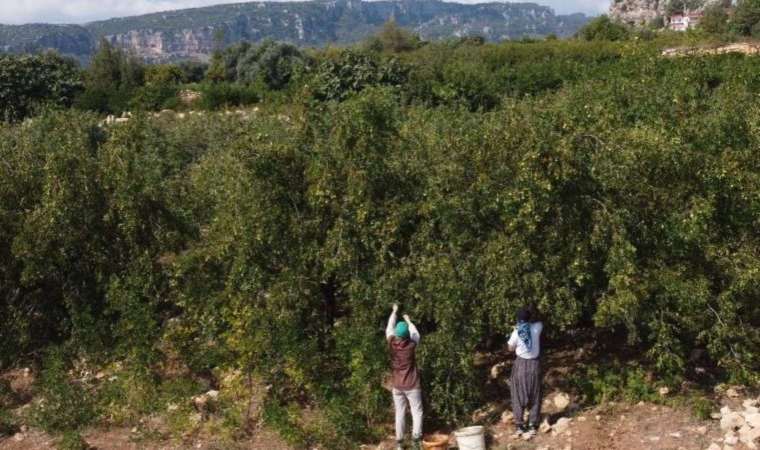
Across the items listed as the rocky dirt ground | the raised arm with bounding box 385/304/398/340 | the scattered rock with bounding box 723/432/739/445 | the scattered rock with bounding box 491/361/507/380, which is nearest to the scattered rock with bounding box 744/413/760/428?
the rocky dirt ground

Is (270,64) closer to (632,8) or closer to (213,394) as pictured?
(213,394)

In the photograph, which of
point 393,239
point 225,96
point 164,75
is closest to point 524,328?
point 393,239

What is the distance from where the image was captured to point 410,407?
286 inches

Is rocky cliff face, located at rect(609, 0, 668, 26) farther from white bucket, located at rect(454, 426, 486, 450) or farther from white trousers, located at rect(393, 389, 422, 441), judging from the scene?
white bucket, located at rect(454, 426, 486, 450)

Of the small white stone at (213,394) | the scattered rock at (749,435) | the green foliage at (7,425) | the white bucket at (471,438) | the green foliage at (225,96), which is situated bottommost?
the green foliage at (7,425)

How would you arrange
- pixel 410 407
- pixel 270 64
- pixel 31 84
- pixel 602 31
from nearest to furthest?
pixel 410 407 < pixel 31 84 < pixel 270 64 < pixel 602 31

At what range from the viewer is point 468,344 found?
285 inches

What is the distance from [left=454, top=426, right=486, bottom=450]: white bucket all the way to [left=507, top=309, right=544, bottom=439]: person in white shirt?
0.54 meters

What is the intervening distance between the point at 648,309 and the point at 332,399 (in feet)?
11.3

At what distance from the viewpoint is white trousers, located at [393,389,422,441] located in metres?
7.08

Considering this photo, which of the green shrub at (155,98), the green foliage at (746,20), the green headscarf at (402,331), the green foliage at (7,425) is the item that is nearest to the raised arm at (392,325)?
the green headscarf at (402,331)

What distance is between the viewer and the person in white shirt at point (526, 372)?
22.7ft

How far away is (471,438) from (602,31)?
4758 centimetres

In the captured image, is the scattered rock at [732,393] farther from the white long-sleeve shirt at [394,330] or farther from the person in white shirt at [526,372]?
the white long-sleeve shirt at [394,330]
